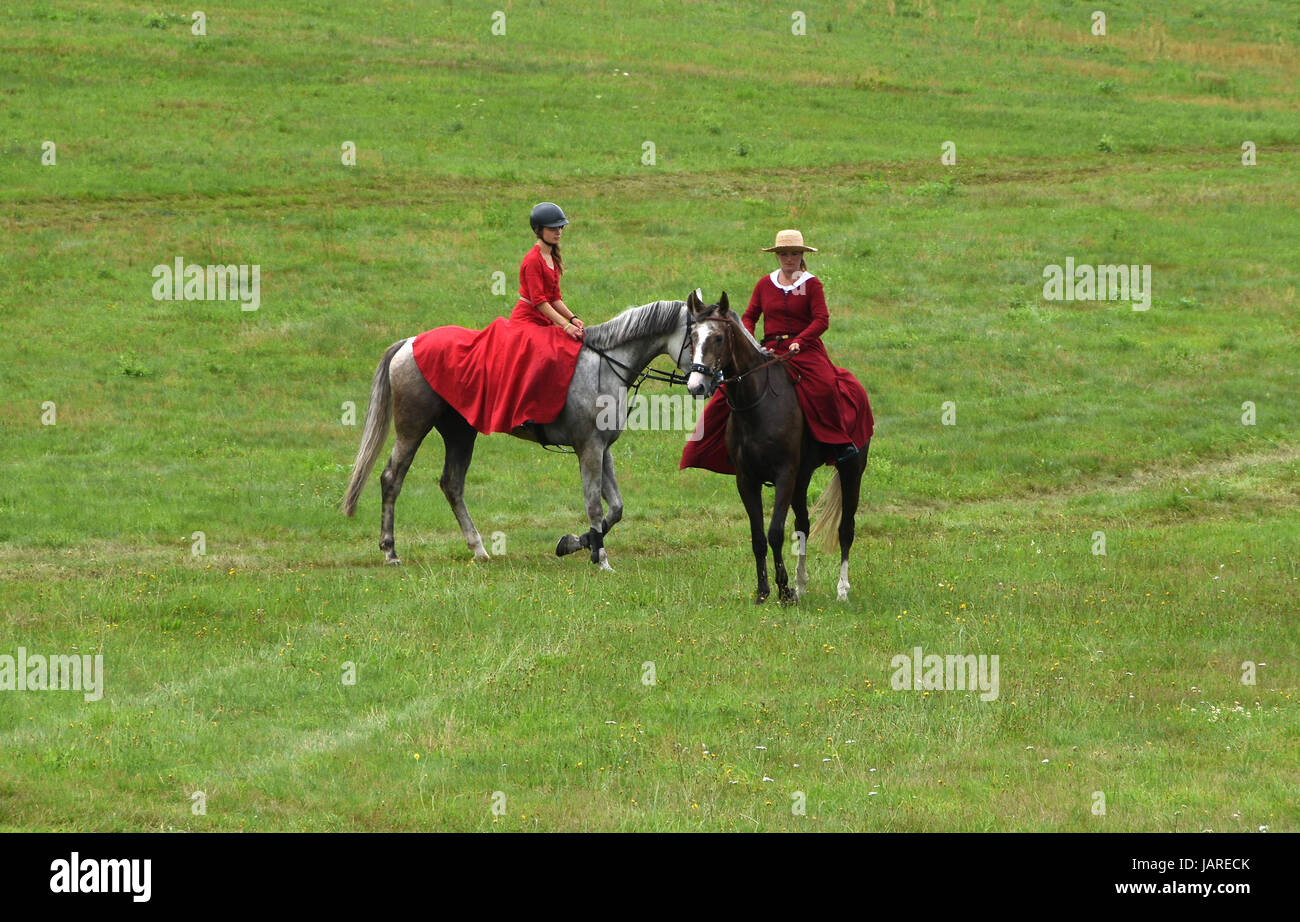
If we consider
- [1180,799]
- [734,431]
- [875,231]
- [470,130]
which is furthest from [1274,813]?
[470,130]

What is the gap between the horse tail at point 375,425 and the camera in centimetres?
1712

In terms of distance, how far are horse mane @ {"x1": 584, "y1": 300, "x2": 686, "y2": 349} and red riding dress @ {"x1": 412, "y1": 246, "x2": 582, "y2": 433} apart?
28 cm

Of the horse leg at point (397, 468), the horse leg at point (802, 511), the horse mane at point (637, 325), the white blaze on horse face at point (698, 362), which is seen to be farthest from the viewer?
the horse leg at point (397, 468)

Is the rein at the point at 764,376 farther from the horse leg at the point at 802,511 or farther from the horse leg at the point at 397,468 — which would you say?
the horse leg at the point at 397,468

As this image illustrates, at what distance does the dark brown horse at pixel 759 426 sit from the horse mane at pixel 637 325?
1.49 meters

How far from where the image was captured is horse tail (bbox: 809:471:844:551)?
15.4m

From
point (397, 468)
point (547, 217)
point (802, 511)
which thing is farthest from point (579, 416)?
point (802, 511)

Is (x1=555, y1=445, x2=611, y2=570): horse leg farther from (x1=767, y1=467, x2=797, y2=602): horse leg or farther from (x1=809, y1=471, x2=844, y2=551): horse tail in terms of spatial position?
(x1=767, y1=467, x2=797, y2=602): horse leg

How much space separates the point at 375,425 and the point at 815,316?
18.7 ft

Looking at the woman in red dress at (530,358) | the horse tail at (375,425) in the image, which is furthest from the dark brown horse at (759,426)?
the horse tail at (375,425)

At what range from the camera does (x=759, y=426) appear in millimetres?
13938

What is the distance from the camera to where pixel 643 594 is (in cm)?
1463

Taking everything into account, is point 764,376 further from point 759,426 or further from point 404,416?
point 404,416

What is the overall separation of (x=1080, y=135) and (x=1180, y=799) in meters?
37.4
